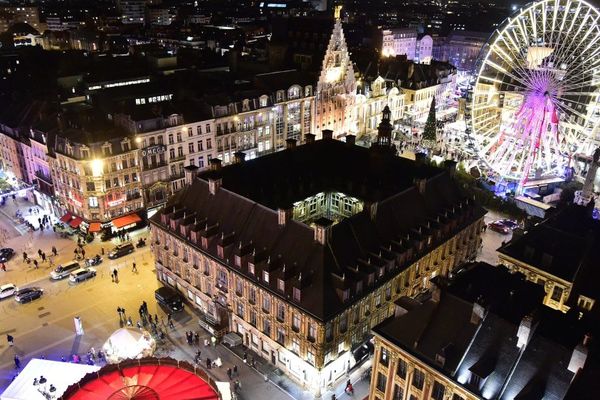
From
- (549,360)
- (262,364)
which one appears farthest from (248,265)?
(549,360)

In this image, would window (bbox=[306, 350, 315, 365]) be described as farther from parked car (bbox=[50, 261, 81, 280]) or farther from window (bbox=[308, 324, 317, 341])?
parked car (bbox=[50, 261, 81, 280])

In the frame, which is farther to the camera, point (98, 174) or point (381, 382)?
point (98, 174)

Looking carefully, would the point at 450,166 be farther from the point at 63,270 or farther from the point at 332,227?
the point at 63,270

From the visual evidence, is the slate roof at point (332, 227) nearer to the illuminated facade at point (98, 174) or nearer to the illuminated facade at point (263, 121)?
the illuminated facade at point (98, 174)

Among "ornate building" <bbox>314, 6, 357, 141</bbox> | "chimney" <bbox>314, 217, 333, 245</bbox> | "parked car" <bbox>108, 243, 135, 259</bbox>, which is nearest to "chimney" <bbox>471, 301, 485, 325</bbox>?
"chimney" <bbox>314, 217, 333, 245</bbox>

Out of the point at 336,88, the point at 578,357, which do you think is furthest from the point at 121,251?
the point at 336,88

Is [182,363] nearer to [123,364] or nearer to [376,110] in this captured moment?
[123,364]
